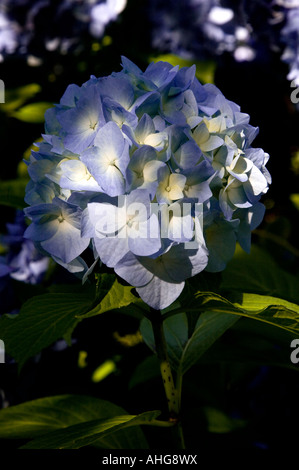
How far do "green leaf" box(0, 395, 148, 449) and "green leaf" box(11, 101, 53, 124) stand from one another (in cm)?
91

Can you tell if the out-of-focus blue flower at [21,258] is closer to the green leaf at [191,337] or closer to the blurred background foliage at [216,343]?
the blurred background foliage at [216,343]

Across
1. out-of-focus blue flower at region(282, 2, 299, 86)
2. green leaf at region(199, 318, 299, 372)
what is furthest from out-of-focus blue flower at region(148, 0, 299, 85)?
green leaf at region(199, 318, 299, 372)

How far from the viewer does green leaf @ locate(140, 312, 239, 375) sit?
3.10 feet

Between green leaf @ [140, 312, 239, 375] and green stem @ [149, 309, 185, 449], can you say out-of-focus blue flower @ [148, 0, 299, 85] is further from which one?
green stem @ [149, 309, 185, 449]

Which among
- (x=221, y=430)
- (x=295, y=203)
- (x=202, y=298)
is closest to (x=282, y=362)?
(x=221, y=430)

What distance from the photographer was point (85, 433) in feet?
2.52

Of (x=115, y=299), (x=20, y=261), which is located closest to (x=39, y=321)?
(x=115, y=299)

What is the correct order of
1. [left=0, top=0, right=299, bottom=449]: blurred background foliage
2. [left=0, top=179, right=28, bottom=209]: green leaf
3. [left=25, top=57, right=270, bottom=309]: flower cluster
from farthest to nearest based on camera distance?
[left=0, top=0, right=299, bottom=449]: blurred background foliage, [left=0, top=179, right=28, bottom=209]: green leaf, [left=25, top=57, right=270, bottom=309]: flower cluster

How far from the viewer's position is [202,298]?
31.0 inches

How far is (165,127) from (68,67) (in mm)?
1178

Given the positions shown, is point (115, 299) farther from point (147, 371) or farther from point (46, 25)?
point (46, 25)

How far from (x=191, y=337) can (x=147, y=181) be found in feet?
1.25

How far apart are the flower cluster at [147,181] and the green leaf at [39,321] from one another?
2.2 inches

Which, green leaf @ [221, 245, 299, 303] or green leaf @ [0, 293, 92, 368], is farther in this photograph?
green leaf @ [221, 245, 299, 303]
